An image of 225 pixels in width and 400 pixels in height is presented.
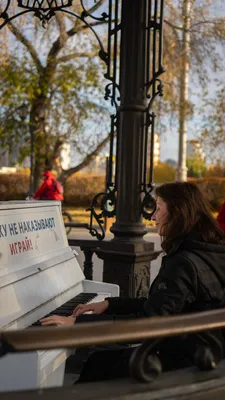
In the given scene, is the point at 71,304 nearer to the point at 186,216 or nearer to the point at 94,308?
the point at 94,308

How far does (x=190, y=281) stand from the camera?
8.39 feet

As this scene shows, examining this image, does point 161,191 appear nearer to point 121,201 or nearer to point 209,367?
point 209,367

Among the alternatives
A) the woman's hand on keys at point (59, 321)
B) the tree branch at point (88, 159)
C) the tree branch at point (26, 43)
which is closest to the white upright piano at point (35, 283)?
the woman's hand on keys at point (59, 321)

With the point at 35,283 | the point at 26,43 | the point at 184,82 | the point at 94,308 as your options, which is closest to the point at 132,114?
the point at 35,283

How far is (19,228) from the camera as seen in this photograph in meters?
3.60

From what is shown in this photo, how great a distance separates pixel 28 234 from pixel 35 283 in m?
0.36

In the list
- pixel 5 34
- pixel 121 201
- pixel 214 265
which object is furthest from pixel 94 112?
pixel 214 265

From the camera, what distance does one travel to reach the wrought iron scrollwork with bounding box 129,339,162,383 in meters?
1.83

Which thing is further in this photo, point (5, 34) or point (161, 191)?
point (5, 34)

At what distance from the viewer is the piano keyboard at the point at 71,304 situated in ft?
11.3

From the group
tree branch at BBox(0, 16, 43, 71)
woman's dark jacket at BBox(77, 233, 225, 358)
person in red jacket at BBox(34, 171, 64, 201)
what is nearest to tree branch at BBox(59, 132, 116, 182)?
tree branch at BBox(0, 16, 43, 71)

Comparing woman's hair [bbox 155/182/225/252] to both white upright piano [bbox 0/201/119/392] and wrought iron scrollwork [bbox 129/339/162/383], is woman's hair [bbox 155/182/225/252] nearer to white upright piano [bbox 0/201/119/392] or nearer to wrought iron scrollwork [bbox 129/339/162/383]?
white upright piano [bbox 0/201/119/392]

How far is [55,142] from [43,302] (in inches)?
695

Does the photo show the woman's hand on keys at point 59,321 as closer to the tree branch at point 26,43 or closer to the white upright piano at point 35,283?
the white upright piano at point 35,283
